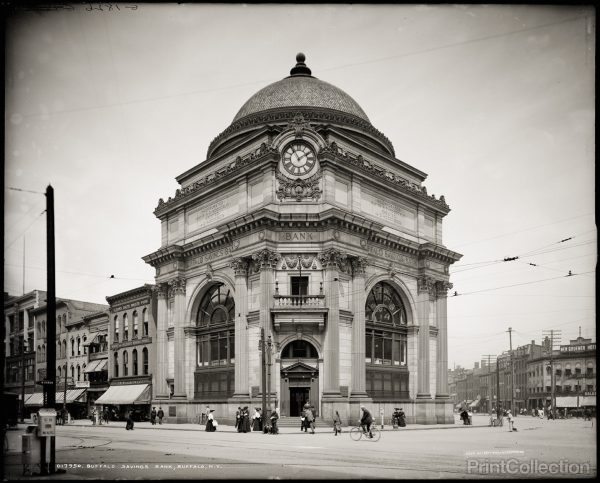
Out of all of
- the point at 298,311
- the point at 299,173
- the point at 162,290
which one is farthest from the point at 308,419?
the point at 162,290

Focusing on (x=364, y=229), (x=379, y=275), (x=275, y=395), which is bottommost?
(x=275, y=395)

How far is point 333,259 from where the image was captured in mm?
41469

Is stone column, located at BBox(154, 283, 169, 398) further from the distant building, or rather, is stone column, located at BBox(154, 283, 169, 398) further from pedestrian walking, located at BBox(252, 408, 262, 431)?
pedestrian walking, located at BBox(252, 408, 262, 431)

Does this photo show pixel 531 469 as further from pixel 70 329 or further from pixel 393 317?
pixel 70 329

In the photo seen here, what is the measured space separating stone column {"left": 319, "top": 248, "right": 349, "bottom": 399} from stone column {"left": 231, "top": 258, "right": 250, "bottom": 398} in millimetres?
5426

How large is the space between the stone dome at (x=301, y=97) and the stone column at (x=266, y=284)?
1497 centimetres

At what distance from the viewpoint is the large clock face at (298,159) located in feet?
143

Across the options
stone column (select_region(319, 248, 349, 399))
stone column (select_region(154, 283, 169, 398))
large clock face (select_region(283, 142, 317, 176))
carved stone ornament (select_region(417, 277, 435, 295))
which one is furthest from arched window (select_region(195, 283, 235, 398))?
carved stone ornament (select_region(417, 277, 435, 295))

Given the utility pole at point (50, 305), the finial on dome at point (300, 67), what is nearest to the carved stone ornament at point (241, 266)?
the finial on dome at point (300, 67)

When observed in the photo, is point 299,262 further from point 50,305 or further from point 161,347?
point 50,305

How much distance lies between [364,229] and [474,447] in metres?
20.9

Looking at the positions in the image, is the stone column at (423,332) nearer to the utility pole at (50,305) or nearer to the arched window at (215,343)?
the arched window at (215,343)

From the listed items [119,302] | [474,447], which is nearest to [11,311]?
[119,302]

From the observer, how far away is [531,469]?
17.6 metres
